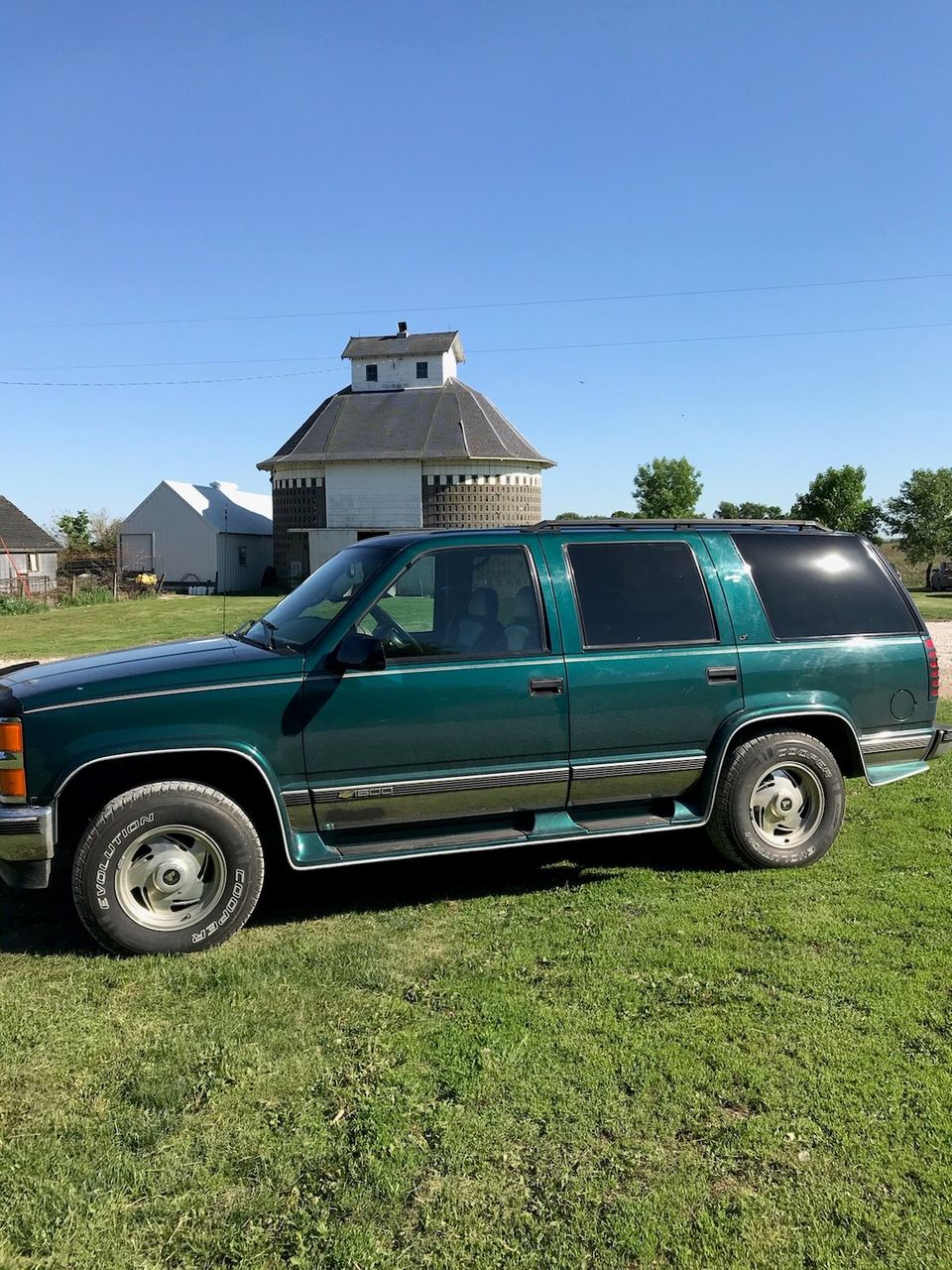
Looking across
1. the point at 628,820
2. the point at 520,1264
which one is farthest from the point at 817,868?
the point at 520,1264

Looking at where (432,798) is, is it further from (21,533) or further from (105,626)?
(21,533)

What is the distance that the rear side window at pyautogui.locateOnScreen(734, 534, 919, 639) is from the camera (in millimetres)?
5266

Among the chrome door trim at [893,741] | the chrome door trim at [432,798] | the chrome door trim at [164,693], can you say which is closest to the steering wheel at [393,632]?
the chrome door trim at [164,693]

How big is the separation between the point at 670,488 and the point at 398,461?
33.3 meters

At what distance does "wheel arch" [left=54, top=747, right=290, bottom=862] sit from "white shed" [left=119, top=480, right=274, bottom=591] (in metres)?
44.6

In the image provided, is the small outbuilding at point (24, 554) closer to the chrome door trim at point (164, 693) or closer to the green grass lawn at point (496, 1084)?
the chrome door trim at point (164, 693)

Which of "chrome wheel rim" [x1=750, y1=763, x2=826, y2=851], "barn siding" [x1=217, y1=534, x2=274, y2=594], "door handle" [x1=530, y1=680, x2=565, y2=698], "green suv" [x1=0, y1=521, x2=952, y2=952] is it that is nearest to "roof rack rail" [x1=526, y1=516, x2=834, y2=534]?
"green suv" [x1=0, y1=521, x2=952, y2=952]

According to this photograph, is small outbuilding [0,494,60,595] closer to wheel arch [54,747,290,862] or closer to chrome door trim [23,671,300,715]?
wheel arch [54,747,290,862]

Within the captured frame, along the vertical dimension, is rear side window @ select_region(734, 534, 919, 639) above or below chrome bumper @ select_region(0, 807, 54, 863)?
above

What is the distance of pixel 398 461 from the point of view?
4325 centimetres

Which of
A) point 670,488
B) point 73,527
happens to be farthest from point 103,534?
point 670,488

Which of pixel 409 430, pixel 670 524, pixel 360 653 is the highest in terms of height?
pixel 409 430

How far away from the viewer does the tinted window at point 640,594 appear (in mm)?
4871

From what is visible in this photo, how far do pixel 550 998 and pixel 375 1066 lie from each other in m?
0.82
